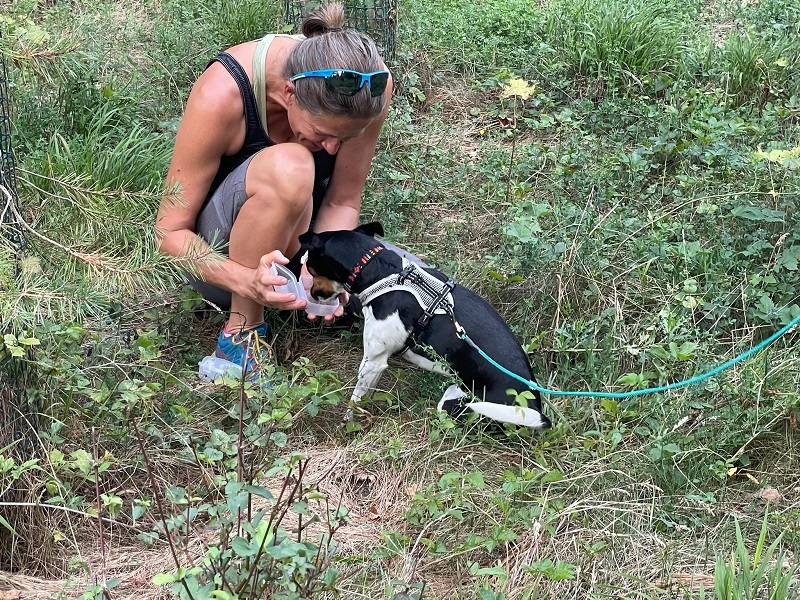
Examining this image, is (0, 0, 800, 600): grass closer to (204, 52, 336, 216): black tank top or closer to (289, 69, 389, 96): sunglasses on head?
(204, 52, 336, 216): black tank top

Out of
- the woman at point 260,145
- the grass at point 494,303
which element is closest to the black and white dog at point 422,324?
the grass at point 494,303

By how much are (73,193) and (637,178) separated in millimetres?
2916

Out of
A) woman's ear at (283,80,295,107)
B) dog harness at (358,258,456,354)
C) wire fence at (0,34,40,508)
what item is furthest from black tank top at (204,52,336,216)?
wire fence at (0,34,40,508)

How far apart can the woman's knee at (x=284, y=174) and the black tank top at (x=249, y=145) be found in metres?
0.16

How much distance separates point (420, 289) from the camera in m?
3.44

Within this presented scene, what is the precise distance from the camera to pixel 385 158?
4.84m

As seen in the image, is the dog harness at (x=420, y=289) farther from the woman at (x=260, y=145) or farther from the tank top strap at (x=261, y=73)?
the tank top strap at (x=261, y=73)

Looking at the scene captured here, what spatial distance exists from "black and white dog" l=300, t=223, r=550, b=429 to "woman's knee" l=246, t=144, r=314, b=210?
26 cm

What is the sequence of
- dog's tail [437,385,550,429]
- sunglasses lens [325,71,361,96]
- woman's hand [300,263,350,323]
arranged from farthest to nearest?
1. woman's hand [300,263,350,323]
2. dog's tail [437,385,550,429]
3. sunglasses lens [325,71,361,96]

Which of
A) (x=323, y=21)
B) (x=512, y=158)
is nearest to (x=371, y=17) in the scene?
(x=512, y=158)

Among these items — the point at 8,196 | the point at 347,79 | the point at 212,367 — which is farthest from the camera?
the point at 212,367

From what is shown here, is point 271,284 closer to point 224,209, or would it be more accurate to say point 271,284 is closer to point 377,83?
point 224,209

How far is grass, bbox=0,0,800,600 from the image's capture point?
8.48 feet

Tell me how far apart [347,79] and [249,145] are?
71cm
